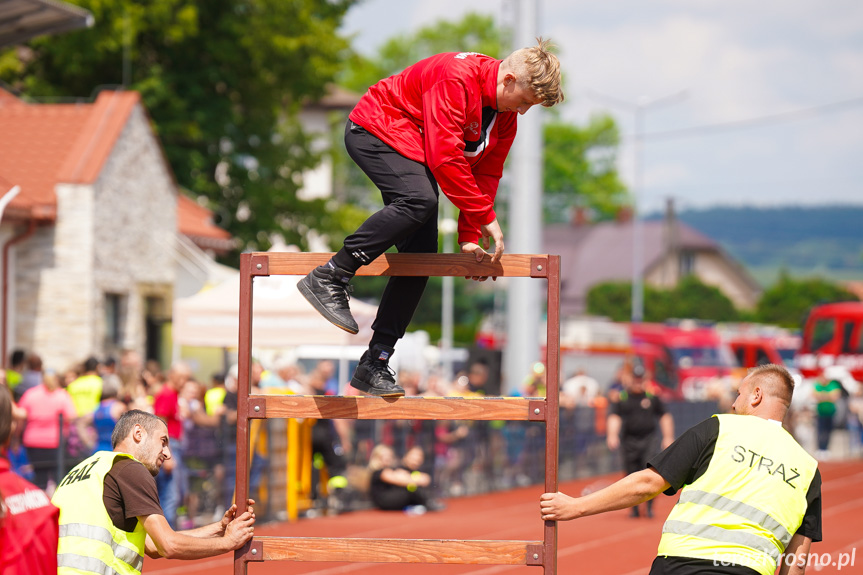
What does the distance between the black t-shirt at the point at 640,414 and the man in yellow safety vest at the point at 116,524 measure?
36.2ft

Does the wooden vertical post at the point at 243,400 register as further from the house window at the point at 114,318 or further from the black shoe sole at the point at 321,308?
the house window at the point at 114,318

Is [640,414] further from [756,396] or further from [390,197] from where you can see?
[390,197]

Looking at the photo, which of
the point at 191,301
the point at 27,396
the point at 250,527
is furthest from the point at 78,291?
the point at 250,527

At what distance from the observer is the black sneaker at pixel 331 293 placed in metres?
4.68

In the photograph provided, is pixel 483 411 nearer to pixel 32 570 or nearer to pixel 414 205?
pixel 414 205

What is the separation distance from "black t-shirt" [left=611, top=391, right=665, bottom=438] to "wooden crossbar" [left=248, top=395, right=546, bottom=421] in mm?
10751


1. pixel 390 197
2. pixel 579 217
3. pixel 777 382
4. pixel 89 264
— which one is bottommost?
pixel 777 382

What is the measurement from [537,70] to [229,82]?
22.3 m

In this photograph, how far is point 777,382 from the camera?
438 centimetres

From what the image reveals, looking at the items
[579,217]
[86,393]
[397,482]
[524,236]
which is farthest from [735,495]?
[579,217]

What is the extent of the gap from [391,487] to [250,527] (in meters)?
10.9

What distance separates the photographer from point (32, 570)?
3.78 metres

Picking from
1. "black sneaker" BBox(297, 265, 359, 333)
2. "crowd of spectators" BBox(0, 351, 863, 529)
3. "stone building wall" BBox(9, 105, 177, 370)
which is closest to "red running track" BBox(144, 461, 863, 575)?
"crowd of spectators" BBox(0, 351, 863, 529)

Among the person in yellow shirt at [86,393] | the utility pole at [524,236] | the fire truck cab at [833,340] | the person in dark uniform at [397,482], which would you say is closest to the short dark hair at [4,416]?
the person in yellow shirt at [86,393]
